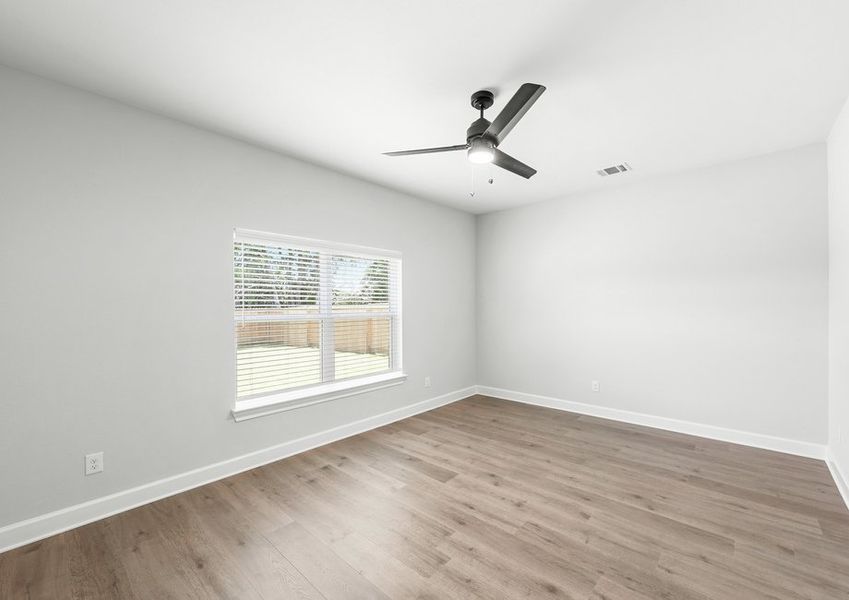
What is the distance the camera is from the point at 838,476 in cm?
268

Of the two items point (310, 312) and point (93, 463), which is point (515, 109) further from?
point (93, 463)

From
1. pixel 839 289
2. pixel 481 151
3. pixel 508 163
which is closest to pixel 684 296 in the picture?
pixel 839 289

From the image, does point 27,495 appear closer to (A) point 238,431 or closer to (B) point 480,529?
(A) point 238,431

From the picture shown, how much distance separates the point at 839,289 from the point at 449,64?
317 centimetres

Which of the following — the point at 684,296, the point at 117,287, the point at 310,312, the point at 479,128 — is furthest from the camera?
the point at 684,296

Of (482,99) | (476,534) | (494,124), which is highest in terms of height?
(482,99)

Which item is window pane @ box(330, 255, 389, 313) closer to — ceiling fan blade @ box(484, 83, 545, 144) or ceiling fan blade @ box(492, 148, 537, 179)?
ceiling fan blade @ box(492, 148, 537, 179)

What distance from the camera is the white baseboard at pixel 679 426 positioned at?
10.4 feet

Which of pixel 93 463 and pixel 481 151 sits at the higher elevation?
pixel 481 151

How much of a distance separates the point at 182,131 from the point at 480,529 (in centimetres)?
329

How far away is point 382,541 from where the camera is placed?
2.06 meters

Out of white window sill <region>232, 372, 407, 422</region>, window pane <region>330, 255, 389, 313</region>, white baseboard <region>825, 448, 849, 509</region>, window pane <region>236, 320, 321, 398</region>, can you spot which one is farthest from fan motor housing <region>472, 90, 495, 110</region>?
white baseboard <region>825, 448, 849, 509</region>

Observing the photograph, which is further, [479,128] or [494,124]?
[479,128]

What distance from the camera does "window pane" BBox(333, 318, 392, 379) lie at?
3754mm
